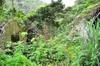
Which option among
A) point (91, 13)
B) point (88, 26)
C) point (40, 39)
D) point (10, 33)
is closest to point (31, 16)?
point (10, 33)

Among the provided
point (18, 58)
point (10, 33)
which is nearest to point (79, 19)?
point (18, 58)

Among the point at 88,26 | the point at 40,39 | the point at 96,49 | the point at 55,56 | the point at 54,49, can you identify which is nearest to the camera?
the point at 96,49

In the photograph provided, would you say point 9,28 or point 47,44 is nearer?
point 47,44

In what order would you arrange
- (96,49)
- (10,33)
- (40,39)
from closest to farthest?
1. (96,49)
2. (40,39)
3. (10,33)

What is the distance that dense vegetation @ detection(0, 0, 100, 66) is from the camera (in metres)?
4.44

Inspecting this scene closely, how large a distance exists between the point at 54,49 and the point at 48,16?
5.56m

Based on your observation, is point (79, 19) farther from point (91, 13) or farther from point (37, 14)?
point (37, 14)

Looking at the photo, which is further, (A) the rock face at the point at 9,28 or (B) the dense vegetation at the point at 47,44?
(A) the rock face at the point at 9,28

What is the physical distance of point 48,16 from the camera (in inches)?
469

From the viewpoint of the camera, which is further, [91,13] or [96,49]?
[91,13]

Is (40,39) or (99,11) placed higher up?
(99,11)

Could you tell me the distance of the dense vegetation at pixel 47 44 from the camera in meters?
Answer: 4.44

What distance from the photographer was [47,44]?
22.4 feet

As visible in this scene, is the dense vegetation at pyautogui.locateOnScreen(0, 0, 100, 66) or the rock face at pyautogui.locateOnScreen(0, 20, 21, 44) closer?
the dense vegetation at pyautogui.locateOnScreen(0, 0, 100, 66)
